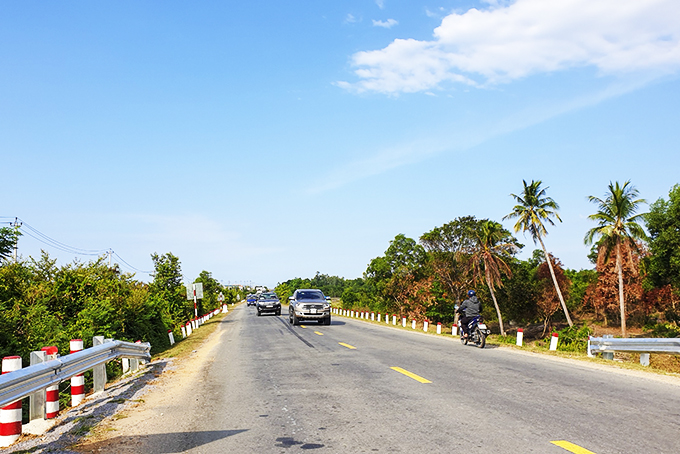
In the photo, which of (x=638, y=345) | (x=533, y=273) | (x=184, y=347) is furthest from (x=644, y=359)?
(x=533, y=273)

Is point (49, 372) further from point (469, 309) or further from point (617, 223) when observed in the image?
point (617, 223)

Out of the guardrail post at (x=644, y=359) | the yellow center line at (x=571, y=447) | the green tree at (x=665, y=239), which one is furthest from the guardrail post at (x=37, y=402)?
the green tree at (x=665, y=239)

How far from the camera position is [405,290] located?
193 ft

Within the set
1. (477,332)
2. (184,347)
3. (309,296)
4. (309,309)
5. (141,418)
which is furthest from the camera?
(309,296)

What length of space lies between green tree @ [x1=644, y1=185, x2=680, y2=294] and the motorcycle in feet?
104

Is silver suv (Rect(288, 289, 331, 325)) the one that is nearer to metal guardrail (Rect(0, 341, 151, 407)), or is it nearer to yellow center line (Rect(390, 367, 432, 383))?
yellow center line (Rect(390, 367, 432, 383))

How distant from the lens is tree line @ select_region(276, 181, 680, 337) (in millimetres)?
44562

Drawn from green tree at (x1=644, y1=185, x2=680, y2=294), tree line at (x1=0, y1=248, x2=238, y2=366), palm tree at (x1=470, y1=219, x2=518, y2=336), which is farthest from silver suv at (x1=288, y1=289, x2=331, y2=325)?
green tree at (x1=644, y1=185, x2=680, y2=294)

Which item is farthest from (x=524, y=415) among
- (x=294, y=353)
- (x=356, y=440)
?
(x=294, y=353)

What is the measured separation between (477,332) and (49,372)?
1348 centimetres

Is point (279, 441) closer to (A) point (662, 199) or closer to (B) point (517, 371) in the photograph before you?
(B) point (517, 371)

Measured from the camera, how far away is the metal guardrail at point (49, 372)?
17.8 feet

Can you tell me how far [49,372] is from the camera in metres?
6.56

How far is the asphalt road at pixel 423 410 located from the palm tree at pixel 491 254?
4017cm
